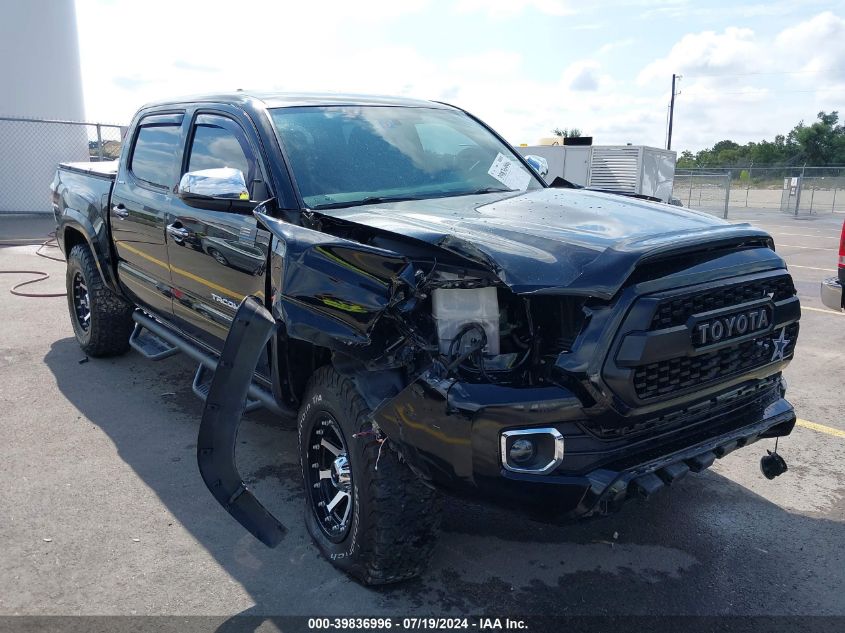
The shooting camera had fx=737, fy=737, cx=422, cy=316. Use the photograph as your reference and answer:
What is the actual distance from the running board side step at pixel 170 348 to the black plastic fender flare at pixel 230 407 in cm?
49

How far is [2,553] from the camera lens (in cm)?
331

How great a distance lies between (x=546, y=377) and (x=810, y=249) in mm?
14044

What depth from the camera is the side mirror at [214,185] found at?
3242 millimetres

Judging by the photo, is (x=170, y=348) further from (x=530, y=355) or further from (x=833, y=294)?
(x=833, y=294)

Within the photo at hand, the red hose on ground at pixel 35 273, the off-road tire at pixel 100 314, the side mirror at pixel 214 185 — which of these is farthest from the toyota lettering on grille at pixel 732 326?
the red hose on ground at pixel 35 273

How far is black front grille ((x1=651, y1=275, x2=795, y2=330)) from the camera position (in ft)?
8.45

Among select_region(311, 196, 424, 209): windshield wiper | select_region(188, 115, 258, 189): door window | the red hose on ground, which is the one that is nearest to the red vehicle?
select_region(311, 196, 424, 209): windshield wiper

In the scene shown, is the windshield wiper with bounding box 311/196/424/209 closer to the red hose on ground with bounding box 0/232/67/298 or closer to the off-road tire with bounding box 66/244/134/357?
the off-road tire with bounding box 66/244/134/357

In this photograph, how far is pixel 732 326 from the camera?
9.07 ft

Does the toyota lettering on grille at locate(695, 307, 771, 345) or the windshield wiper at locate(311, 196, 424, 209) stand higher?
the windshield wiper at locate(311, 196, 424, 209)

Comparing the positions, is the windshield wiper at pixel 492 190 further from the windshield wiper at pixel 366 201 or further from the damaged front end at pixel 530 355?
the damaged front end at pixel 530 355

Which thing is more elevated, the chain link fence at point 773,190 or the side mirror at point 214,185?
the side mirror at point 214,185

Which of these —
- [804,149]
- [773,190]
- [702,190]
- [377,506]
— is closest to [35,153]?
[377,506]

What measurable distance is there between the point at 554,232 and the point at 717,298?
0.65m
